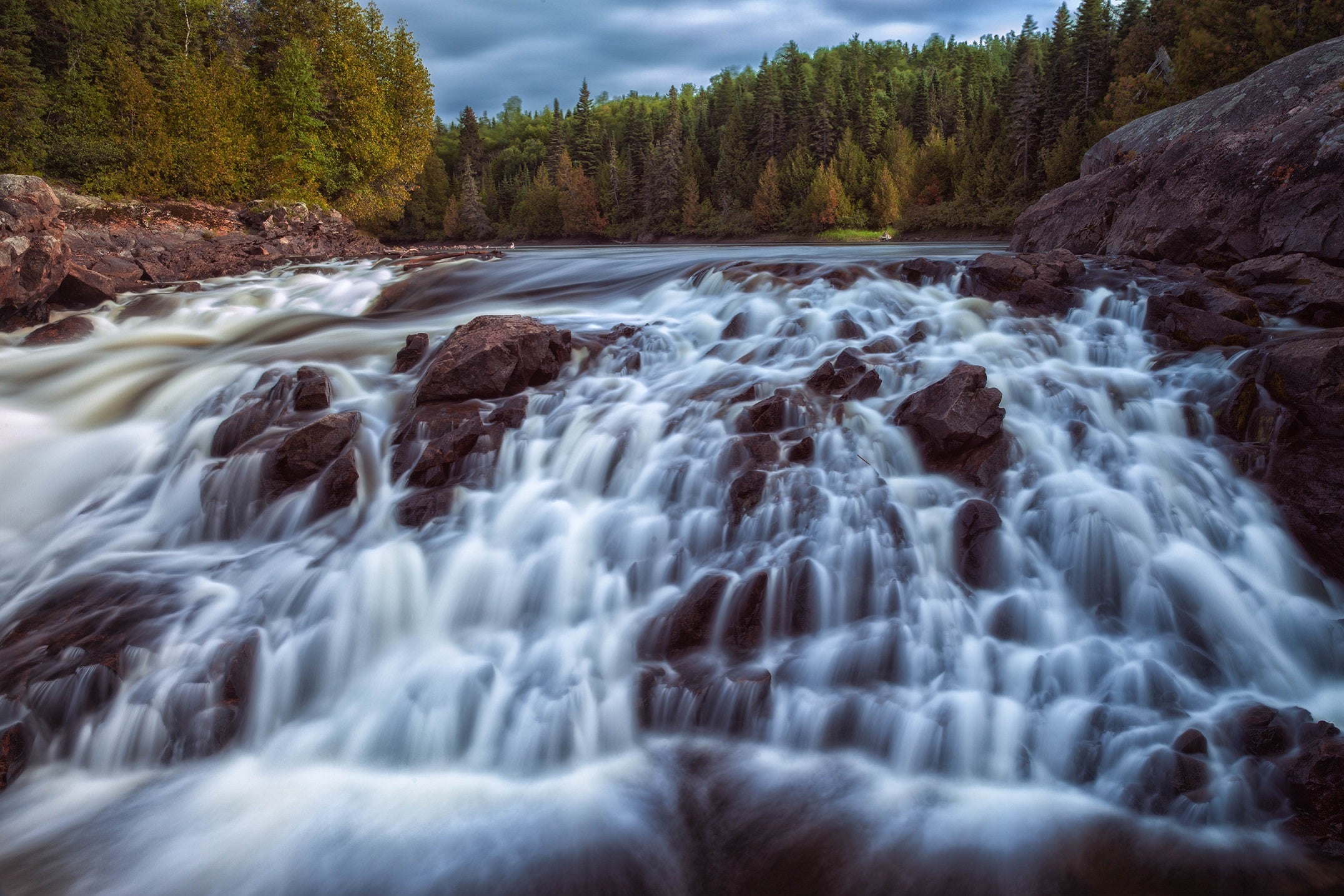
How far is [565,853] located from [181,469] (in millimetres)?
5531

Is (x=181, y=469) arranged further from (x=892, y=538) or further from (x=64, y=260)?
(x=64, y=260)

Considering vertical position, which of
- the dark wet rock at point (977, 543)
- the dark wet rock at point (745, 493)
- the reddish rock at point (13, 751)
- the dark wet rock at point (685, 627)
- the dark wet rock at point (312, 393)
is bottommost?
the reddish rock at point (13, 751)

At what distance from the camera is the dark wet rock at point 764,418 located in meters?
6.66

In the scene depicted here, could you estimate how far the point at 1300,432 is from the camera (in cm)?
570

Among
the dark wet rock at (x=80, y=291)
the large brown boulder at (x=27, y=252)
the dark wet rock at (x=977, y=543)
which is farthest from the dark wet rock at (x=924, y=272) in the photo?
the dark wet rock at (x=80, y=291)

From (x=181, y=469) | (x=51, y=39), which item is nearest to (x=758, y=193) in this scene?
(x=51, y=39)

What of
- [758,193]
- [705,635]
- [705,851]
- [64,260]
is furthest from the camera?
[758,193]

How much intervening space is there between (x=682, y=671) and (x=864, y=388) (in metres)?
3.55

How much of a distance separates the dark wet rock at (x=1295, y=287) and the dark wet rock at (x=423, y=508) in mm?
8522

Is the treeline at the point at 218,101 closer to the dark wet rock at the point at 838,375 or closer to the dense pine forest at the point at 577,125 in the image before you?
the dense pine forest at the point at 577,125

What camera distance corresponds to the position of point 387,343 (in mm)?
9820

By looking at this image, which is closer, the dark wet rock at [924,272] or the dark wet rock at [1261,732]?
the dark wet rock at [1261,732]

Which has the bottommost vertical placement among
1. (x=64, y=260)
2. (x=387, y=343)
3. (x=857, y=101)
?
(x=387, y=343)

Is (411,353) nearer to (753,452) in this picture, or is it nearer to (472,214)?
(753,452)
